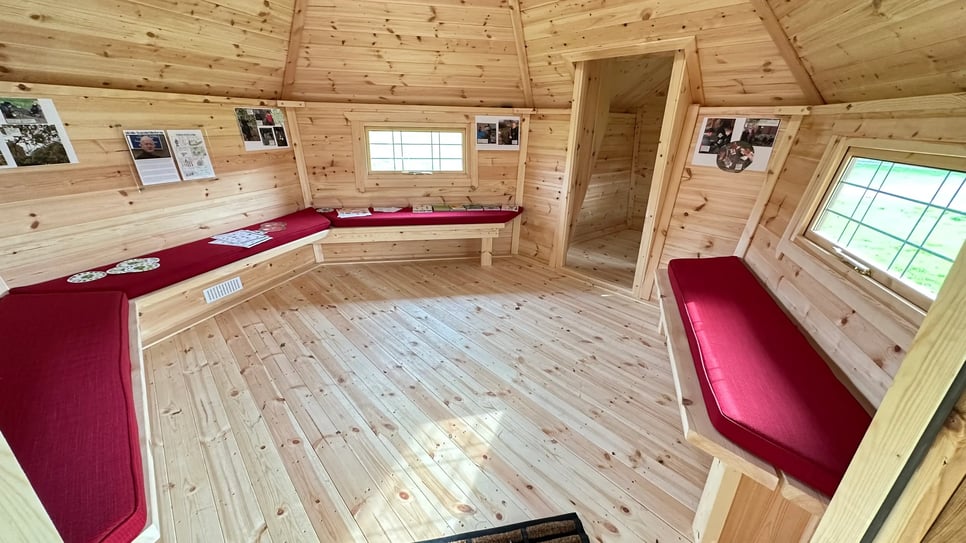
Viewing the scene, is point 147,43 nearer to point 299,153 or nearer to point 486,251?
point 299,153

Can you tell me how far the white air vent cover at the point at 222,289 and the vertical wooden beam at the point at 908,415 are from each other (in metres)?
3.61

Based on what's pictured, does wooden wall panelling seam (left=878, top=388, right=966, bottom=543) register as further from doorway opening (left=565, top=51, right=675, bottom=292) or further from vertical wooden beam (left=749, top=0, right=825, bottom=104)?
doorway opening (left=565, top=51, right=675, bottom=292)

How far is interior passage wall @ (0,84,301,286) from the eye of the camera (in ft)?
6.73

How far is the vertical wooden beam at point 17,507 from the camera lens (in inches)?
20.3

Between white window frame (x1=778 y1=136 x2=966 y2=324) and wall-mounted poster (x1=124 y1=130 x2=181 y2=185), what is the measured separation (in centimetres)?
407

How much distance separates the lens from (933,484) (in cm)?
60

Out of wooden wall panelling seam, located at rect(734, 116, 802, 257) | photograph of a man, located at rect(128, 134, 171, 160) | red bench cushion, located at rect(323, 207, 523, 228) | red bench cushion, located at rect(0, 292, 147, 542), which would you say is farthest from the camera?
red bench cushion, located at rect(323, 207, 523, 228)

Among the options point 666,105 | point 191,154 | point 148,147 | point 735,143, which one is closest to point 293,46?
point 191,154

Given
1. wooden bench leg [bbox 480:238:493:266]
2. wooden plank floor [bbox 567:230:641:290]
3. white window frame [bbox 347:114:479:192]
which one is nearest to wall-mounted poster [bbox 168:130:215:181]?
white window frame [bbox 347:114:479:192]

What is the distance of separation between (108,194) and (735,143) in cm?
427

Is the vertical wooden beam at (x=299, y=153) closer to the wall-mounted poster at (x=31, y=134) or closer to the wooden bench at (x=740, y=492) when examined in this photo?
the wall-mounted poster at (x=31, y=134)

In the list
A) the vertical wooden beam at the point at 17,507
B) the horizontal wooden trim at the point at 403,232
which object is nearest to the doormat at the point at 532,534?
the vertical wooden beam at the point at 17,507

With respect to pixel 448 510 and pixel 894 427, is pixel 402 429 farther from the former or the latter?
pixel 894 427

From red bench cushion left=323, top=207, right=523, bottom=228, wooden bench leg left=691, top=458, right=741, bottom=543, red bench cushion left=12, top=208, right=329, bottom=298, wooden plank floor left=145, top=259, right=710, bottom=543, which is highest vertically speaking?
red bench cushion left=323, top=207, right=523, bottom=228
